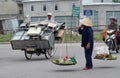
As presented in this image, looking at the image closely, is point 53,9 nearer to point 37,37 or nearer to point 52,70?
point 37,37

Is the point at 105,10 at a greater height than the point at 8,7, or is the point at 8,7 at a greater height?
the point at 8,7

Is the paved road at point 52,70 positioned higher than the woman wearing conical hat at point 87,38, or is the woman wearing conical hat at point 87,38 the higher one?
the woman wearing conical hat at point 87,38

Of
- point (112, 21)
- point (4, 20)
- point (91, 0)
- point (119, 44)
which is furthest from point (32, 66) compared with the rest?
point (91, 0)

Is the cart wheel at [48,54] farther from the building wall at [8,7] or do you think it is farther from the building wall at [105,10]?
the building wall at [8,7]

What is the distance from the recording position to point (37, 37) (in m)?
21.3

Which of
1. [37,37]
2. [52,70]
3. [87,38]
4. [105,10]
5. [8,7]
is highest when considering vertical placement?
[87,38]

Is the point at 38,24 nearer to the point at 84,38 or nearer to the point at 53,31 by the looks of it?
the point at 53,31

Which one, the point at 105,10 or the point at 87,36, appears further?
the point at 105,10

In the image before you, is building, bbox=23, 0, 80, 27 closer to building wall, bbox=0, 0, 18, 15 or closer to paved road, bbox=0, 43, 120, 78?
building wall, bbox=0, 0, 18, 15

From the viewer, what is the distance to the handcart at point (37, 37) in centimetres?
2125

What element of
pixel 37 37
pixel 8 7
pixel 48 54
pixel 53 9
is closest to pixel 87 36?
pixel 37 37

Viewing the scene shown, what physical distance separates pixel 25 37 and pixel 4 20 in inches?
2602

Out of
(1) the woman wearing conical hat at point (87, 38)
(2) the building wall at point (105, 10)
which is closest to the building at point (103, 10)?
(2) the building wall at point (105, 10)

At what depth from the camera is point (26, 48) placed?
854 inches
